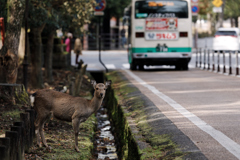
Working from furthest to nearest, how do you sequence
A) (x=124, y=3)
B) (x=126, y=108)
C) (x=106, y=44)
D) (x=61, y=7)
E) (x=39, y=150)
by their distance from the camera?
(x=106, y=44)
(x=124, y=3)
(x=61, y=7)
(x=126, y=108)
(x=39, y=150)

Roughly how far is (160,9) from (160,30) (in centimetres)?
93

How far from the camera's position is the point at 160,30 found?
2511 centimetres

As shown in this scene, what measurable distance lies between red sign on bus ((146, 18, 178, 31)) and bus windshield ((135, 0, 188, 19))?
0.18m

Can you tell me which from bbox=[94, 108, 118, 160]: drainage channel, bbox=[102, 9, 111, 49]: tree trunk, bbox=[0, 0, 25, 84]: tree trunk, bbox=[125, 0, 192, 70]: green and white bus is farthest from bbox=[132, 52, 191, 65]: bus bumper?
bbox=[102, 9, 111, 49]: tree trunk

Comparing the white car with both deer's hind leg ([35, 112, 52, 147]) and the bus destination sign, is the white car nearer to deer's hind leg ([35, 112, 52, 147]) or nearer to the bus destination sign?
the bus destination sign

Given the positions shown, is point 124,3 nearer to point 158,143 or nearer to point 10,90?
point 10,90

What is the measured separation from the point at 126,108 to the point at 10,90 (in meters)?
2.52

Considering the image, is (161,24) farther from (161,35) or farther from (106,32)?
(106,32)

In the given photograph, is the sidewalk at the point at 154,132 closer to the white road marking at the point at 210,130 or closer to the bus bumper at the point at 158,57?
the white road marking at the point at 210,130

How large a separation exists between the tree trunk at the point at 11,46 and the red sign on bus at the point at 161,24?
13.2 m

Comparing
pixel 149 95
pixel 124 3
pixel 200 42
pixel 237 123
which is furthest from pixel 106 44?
pixel 237 123

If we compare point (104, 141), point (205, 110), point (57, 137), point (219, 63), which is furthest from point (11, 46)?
point (219, 63)

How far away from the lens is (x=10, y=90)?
11984mm

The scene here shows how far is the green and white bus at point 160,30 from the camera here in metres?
24.9
